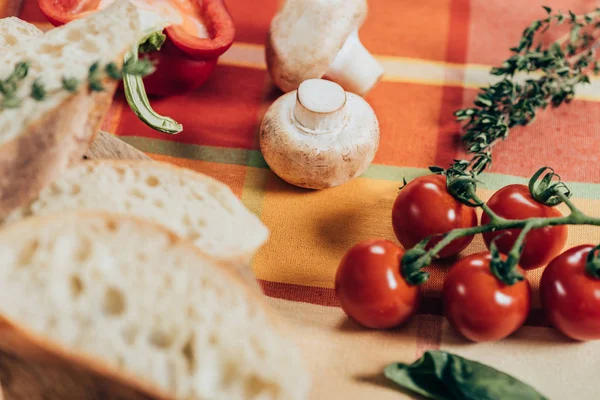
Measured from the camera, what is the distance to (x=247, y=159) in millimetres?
1659

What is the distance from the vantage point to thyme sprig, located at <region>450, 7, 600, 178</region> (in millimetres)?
1603

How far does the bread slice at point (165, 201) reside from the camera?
3.62ft

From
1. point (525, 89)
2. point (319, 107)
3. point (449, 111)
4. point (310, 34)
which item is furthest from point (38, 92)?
point (525, 89)

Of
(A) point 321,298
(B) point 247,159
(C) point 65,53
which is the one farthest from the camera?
(B) point 247,159

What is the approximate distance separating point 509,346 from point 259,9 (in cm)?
126

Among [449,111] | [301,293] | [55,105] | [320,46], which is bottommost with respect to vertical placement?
[301,293]

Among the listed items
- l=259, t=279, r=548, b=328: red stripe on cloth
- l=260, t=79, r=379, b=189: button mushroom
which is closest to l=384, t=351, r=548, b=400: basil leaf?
l=259, t=279, r=548, b=328: red stripe on cloth

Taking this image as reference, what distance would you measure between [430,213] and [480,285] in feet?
0.63

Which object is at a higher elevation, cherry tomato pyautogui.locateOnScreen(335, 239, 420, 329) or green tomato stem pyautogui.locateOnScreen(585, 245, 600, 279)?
green tomato stem pyautogui.locateOnScreen(585, 245, 600, 279)

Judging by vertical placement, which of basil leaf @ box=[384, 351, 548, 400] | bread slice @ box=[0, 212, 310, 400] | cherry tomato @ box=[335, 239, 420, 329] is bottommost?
basil leaf @ box=[384, 351, 548, 400]

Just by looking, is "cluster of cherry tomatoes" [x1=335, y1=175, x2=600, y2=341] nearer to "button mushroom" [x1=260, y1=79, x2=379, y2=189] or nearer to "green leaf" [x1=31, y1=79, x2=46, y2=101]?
"button mushroom" [x1=260, y1=79, x2=379, y2=189]

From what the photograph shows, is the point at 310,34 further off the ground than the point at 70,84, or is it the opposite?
the point at 70,84

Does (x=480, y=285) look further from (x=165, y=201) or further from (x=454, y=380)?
(x=165, y=201)

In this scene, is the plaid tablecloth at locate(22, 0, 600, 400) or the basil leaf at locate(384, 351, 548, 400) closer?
the basil leaf at locate(384, 351, 548, 400)
